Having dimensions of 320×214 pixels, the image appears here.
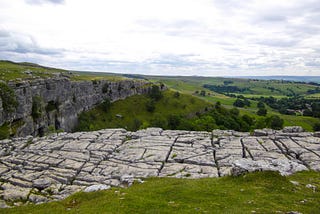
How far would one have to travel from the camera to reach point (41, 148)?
4056 centimetres

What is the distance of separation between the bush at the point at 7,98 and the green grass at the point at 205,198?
4380 cm

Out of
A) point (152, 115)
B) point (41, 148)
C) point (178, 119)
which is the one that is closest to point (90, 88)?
point (152, 115)

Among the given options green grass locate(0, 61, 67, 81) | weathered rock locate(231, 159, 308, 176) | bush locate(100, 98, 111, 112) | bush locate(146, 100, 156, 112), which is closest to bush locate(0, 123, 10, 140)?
green grass locate(0, 61, 67, 81)

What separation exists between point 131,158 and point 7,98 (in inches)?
1625


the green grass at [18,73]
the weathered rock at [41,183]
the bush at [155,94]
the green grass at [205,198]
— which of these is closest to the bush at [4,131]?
the green grass at [18,73]

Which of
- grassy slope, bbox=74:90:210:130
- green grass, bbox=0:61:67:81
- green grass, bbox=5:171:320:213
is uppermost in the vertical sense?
green grass, bbox=0:61:67:81

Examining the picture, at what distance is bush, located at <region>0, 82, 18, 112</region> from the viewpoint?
5884cm

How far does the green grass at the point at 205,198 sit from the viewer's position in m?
17.9

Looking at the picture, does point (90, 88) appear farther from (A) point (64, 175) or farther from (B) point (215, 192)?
(B) point (215, 192)

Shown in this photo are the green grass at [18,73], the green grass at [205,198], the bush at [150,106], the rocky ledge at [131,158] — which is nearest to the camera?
the green grass at [205,198]

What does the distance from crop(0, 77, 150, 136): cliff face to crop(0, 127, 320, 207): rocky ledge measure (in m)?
23.5

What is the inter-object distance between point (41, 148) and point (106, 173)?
Answer: 1582 cm

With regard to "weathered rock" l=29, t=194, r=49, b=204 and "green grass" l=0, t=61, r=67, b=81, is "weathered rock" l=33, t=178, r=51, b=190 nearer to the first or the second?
"weathered rock" l=29, t=194, r=49, b=204

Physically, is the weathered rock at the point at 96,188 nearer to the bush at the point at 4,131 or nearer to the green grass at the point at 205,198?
the green grass at the point at 205,198
